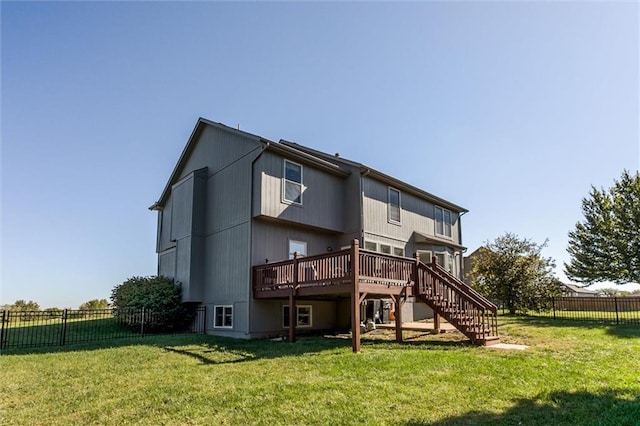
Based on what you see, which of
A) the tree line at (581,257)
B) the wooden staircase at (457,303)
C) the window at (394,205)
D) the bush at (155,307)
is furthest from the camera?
the tree line at (581,257)

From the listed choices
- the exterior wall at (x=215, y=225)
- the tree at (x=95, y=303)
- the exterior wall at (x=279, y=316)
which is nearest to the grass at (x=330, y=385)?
the exterior wall at (x=279, y=316)

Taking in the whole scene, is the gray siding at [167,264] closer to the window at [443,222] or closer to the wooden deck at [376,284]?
the wooden deck at [376,284]

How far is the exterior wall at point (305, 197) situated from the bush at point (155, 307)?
5.33 m

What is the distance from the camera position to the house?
1223 cm

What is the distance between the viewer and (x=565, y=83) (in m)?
12.7

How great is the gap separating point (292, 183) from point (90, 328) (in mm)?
10266

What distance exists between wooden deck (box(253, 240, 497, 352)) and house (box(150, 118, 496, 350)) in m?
0.04

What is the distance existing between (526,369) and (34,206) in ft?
56.9

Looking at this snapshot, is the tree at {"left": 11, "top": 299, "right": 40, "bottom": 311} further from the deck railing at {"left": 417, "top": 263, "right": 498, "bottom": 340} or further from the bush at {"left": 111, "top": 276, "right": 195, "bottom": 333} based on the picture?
the deck railing at {"left": 417, "top": 263, "right": 498, "bottom": 340}

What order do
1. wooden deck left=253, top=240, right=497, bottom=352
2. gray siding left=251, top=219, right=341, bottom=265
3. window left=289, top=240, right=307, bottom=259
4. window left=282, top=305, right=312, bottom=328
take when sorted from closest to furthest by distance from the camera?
wooden deck left=253, top=240, right=497, bottom=352 < gray siding left=251, top=219, right=341, bottom=265 < window left=282, top=305, right=312, bottom=328 < window left=289, top=240, right=307, bottom=259

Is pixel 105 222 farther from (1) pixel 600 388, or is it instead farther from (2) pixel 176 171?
(1) pixel 600 388

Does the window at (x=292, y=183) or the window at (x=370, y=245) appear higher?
the window at (x=292, y=183)

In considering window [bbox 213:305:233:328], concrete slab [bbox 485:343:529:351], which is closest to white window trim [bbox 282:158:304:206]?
window [bbox 213:305:233:328]

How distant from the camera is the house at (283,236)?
40.1ft
